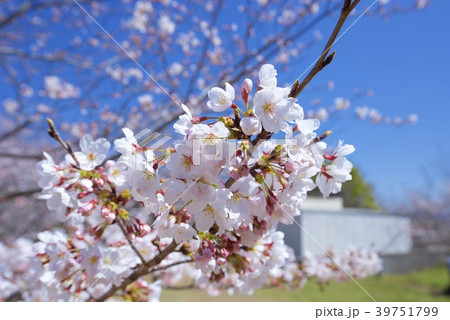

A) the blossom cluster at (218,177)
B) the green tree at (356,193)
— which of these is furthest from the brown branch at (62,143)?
the green tree at (356,193)

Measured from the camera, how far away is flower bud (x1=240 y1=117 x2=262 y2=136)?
1.04 feet

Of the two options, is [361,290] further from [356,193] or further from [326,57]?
[326,57]

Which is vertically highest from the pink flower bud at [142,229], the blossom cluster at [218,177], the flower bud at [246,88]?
the flower bud at [246,88]

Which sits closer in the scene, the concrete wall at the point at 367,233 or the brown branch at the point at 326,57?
the brown branch at the point at 326,57

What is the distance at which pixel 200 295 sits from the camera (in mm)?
1515

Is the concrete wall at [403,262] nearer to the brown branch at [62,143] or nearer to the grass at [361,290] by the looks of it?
the grass at [361,290]

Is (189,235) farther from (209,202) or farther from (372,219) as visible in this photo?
(372,219)

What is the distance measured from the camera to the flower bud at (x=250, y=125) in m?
0.32

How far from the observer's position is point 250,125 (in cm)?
32

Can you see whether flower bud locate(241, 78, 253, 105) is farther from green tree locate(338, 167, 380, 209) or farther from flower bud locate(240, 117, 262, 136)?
green tree locate(338, 167, 380, 209)

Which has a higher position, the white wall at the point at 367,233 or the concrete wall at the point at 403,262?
the white wall at the point at 367,233
